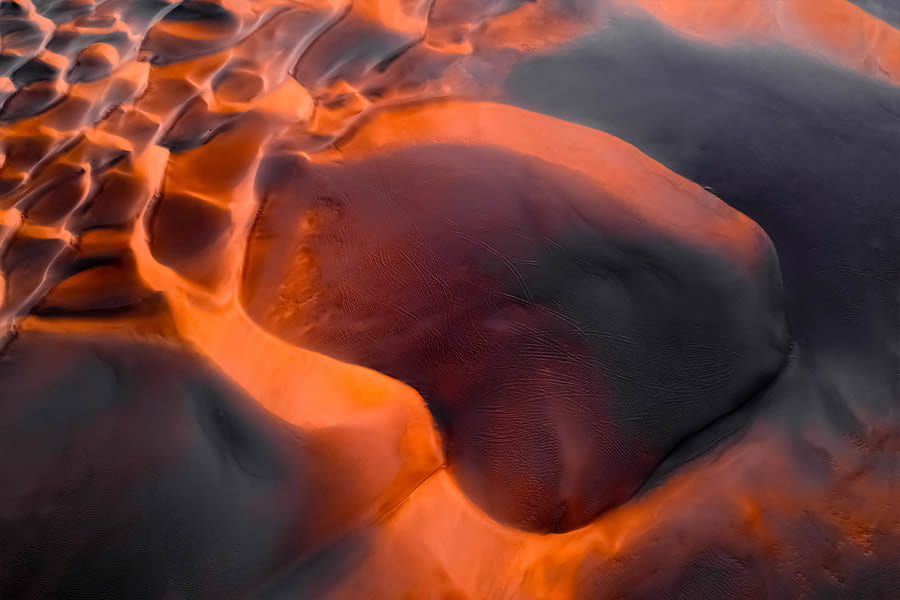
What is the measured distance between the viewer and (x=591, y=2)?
3131mm

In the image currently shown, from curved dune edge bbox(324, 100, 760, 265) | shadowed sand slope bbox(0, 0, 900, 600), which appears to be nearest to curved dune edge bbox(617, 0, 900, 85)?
shadowed sand slope bbox(0, 0, 900, 600)

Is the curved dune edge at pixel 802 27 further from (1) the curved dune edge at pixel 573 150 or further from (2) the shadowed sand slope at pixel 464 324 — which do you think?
(1) the curved dune edge at pixel 573 150

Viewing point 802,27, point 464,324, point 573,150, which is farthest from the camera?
point 802,27

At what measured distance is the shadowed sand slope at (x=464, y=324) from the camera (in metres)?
1.58

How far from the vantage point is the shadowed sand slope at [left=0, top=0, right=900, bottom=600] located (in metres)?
1.58

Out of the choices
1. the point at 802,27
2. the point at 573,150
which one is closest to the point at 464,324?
the point at 573,150

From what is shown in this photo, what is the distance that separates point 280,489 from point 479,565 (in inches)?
25.7

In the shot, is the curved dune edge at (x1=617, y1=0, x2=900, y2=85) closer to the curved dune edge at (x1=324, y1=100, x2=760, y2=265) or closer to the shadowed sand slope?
the shadowed sand slope

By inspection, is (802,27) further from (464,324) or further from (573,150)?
(464,324)

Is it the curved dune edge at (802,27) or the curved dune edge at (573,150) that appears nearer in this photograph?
the curved dune edge at (573,150)

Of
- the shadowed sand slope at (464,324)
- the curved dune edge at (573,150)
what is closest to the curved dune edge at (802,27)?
the shadowed sand slope at (464,324)

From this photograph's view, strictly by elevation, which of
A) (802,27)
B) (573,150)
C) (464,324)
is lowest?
(464,324)

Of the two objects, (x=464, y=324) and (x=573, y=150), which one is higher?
(x=573, y=150)

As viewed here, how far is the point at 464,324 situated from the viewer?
6.32 ft
